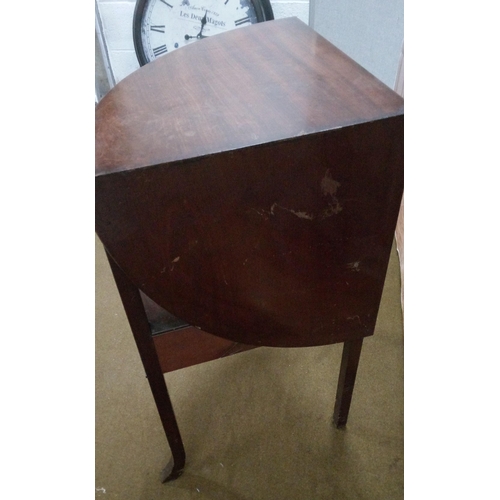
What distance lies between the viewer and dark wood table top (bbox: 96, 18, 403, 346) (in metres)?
0.68

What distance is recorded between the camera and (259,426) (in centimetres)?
127

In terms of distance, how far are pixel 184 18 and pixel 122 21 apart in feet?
0.95

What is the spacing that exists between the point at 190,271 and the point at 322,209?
8.7 inches

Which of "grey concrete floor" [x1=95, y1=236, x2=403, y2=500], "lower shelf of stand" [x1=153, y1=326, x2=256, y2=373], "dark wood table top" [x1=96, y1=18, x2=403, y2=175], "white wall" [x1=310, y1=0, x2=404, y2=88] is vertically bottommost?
"grey concrete floor" [x1=95, y1=236, x2=403, y2=500]

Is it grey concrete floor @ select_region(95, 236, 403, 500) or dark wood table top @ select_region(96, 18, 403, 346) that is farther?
grey concrete floor @ select_region(95, 236, 403, 500)

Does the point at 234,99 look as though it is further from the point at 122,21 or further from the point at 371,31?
the point at 122,21

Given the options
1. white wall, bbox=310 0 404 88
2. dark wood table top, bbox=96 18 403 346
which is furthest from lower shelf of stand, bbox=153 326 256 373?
white wall, bbox=310 0 404 88

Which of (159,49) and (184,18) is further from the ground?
(184,18)

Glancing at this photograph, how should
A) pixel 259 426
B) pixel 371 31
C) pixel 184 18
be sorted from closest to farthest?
1. pixel 259 426
2. pixel 371 31
3. pixel 184 18

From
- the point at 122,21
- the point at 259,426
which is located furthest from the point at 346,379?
the point at 122,21

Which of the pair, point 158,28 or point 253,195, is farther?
point 158,28

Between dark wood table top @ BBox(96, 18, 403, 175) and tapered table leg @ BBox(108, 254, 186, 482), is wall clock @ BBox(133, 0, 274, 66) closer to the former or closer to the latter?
dark wood table top @ BBox(96, 18, 403, 175)

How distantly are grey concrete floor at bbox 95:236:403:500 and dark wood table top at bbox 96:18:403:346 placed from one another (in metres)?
0.44

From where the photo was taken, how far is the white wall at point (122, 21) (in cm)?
207
